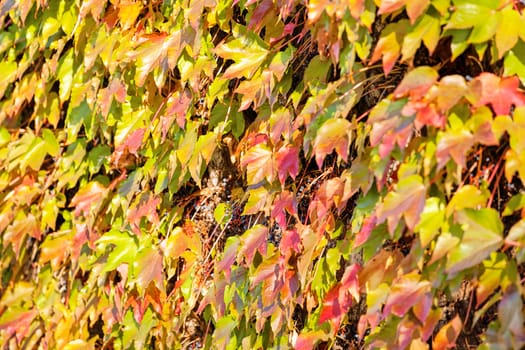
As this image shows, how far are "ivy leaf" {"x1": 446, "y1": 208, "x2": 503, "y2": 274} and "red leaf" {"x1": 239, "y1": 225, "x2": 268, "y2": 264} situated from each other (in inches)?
23.4

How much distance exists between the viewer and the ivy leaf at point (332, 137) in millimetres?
1589

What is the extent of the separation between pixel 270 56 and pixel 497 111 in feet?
2.11

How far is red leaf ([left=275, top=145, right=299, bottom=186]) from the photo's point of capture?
1.75m

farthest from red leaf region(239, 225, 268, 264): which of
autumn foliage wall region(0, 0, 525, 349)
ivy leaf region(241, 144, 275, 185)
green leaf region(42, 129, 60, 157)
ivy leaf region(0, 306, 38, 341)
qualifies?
ivy leaf region(0, 306, 38, 341)

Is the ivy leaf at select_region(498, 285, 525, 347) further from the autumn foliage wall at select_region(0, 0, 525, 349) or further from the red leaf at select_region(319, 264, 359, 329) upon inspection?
the red leaf at select_region(319, 264, 359, 329)

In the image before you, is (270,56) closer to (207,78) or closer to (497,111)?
(207,78)

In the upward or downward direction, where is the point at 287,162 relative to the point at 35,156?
upward

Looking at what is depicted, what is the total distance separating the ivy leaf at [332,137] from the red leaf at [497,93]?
0.30 m

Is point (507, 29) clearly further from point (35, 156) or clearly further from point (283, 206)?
point (35, 156)

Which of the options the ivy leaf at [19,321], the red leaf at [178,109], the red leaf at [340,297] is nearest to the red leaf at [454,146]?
the red leaf at [340,297]

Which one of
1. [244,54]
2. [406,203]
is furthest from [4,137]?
[406,203]

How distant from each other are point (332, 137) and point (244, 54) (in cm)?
38

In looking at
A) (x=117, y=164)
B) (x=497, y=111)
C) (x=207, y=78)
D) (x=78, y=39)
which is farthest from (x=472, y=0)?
(x=78, y=39)

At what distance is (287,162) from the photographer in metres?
1.76
